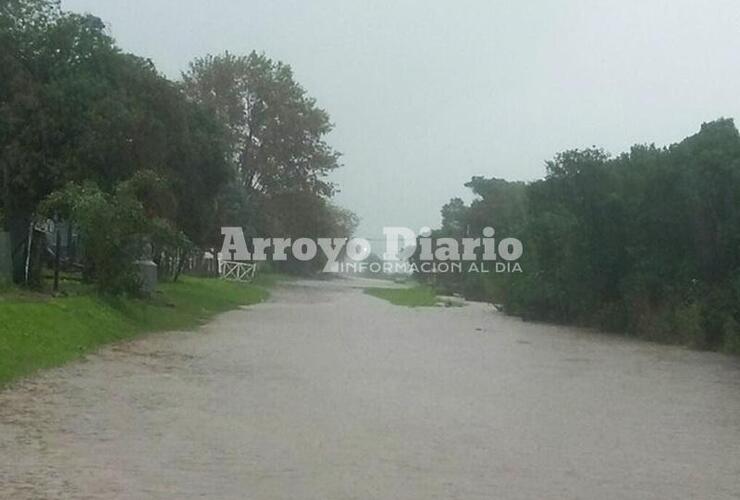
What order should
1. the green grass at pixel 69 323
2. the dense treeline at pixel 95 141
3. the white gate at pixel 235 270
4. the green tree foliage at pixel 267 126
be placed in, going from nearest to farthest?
the green grass at pixel 69 323 < the dense treeline at pixel 95 141 < the green tree foliage at pixel 267 126 < the white gate at pixel 235 270

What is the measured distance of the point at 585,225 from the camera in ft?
121

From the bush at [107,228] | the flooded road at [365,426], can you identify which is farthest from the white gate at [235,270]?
the flooded road at [365,426]

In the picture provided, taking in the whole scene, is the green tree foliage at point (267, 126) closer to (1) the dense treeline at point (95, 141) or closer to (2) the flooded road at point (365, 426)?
(1) the dense treeline at point (95, 141)

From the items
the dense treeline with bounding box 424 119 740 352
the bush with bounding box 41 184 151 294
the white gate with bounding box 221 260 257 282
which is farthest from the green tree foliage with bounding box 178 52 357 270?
the bush with bounding box 41 184 151 294

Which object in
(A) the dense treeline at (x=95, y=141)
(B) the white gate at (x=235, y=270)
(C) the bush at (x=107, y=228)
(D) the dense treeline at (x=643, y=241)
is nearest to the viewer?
(C) the bush at (x=107, y=228)

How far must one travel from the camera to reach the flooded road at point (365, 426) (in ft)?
32.6

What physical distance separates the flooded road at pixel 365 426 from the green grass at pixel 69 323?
677mm

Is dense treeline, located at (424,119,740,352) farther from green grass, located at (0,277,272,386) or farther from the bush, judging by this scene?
the bush

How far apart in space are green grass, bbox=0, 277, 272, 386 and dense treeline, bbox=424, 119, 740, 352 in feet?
42.6

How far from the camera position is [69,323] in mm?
22562

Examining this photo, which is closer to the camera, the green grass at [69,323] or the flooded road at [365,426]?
the flooded road at [365,426]

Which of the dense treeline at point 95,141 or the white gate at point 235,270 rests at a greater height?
the dense treeline at point 95,141

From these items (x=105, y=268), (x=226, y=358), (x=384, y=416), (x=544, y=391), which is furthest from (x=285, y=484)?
(x=105, y=268)

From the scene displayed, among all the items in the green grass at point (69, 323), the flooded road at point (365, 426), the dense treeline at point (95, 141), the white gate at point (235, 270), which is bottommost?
the flooded road at point (365, 426)
